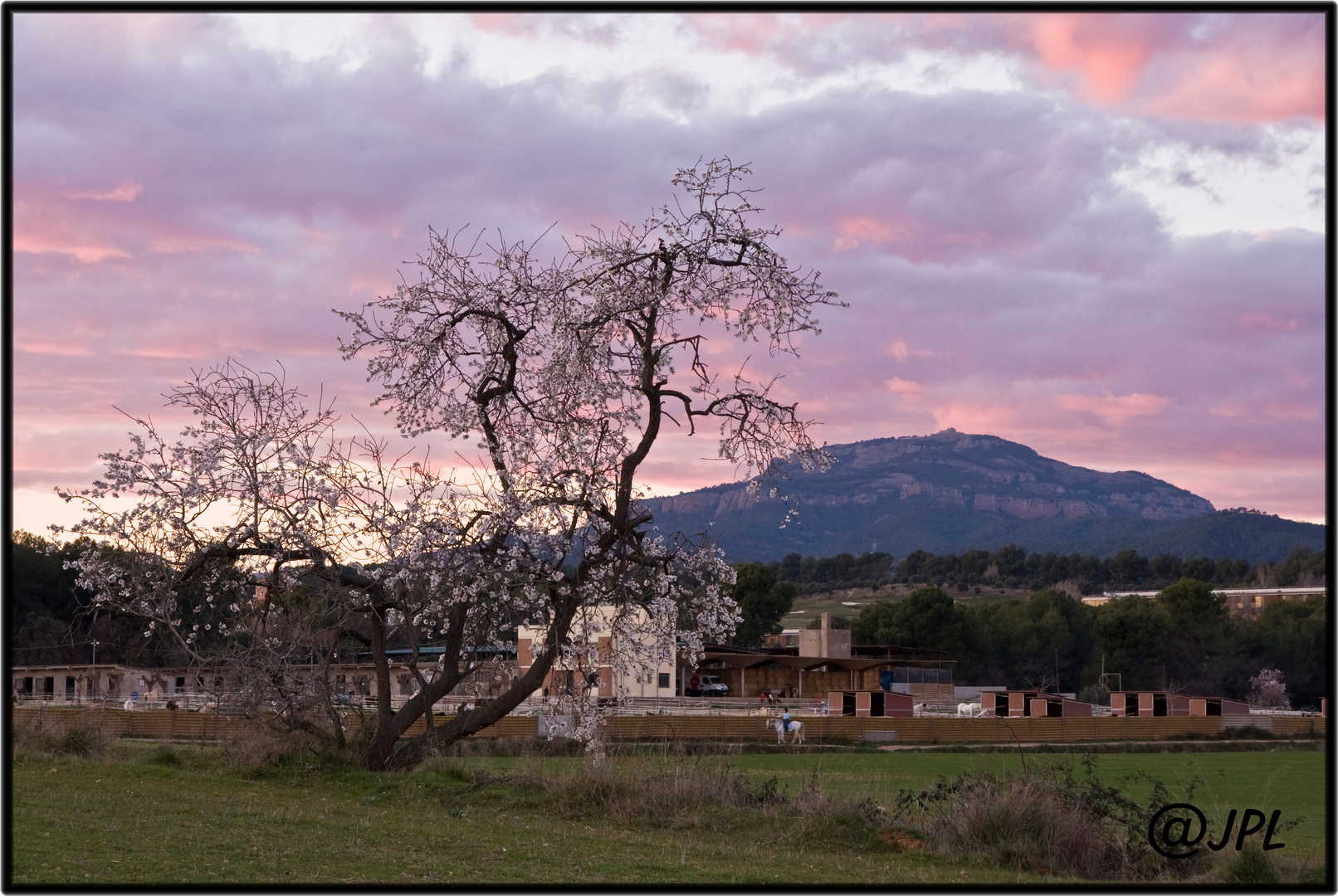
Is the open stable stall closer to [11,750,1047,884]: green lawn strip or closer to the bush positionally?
[11,750,1047,884]: green lawn strip

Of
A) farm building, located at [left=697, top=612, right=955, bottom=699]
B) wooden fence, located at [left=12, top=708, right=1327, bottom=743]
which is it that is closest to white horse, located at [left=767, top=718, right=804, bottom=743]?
wooden fence, located at [left=12, top=708, right=1327, bottom=743]

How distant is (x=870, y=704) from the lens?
49.0 metres

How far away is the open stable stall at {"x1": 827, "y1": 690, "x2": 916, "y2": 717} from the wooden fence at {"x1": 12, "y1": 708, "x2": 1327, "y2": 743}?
189 cm

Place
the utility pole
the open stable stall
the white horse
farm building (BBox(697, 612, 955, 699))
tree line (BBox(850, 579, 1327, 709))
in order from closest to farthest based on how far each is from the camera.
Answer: the white horse → the open stable stall → the utility pole → farm building (BBox(697, 612, 955, 699)) → tree line (BBox(850, 579, 1327, 709))

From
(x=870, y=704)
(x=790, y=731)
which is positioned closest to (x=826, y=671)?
(x=870, y=704)

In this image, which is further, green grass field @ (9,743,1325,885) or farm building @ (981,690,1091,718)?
farm building @ (981,690,1091,718)

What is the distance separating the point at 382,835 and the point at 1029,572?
480ft

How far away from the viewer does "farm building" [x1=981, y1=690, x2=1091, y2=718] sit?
167 feet

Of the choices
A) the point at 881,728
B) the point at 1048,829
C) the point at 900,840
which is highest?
the point at 1048,829

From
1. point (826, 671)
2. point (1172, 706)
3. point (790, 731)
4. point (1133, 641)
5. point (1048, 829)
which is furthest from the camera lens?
point (1133, 641)

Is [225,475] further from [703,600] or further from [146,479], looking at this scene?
[703,600]

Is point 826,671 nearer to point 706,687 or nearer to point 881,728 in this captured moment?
point 706,687

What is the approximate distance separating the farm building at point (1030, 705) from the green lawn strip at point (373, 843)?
39.3m

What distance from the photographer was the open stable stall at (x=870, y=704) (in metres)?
48.8
